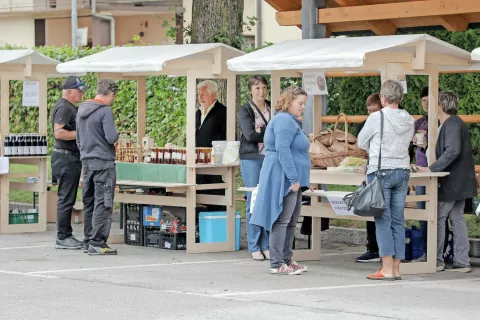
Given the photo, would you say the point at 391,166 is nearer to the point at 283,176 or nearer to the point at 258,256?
the point at 283,176

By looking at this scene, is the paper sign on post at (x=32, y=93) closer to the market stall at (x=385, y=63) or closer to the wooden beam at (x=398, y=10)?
the wooden beam at (x=398, y=10)

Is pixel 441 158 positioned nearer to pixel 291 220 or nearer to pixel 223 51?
pixel 291 220

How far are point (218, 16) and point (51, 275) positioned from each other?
605 centimetres

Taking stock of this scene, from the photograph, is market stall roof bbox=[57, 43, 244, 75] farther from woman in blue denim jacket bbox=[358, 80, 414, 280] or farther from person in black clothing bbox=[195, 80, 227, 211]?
woman in blue denim jacket bbox=[358, 80, 414, 280]

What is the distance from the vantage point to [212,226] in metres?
13.1

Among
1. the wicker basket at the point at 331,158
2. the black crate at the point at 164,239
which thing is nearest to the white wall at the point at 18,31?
the black crate at the point at 164,239

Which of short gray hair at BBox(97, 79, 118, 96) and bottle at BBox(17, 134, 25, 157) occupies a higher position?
short gray hair at BBox(97, 79, 118, 96)

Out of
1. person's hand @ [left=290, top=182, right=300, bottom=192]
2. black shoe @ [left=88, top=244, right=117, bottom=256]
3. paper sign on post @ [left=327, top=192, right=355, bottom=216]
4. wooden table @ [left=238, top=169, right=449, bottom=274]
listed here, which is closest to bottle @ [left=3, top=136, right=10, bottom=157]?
black shoe @ [left=88, top=244, right=117, bottom=256]

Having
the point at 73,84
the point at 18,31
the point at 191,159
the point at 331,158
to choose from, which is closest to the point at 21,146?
the point at 73,84

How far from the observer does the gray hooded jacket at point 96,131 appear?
12312 millimetres

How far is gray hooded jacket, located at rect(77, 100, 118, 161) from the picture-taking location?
12.3 metres

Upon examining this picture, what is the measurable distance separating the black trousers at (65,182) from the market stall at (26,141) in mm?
1668

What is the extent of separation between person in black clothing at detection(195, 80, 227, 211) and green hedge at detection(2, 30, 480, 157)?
3.73 metres

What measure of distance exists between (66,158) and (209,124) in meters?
1.65
